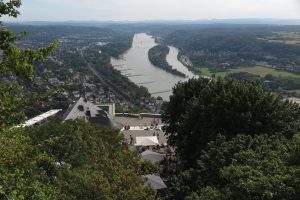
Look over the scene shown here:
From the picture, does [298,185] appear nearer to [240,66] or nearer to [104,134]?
[104,134]

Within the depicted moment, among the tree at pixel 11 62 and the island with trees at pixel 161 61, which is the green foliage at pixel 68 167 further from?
the island with trees at pixel 161 61

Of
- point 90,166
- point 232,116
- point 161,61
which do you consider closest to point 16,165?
point 90,166

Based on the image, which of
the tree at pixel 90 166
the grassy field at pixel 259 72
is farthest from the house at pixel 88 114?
the grassy field at pixel 259 72

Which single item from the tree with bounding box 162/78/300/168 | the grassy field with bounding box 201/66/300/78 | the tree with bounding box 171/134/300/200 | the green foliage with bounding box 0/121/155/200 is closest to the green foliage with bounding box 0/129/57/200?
the green foliage with bounding box 0/121/155/200

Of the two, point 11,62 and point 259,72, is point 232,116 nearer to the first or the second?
point 11,62

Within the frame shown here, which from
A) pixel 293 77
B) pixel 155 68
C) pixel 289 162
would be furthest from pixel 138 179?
pixel 155 68

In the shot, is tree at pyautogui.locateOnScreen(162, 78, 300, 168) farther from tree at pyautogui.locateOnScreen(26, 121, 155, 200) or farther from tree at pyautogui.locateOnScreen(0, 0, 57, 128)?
tree at pyautogui.locateOnScreen(0, 0, 57, 128)
